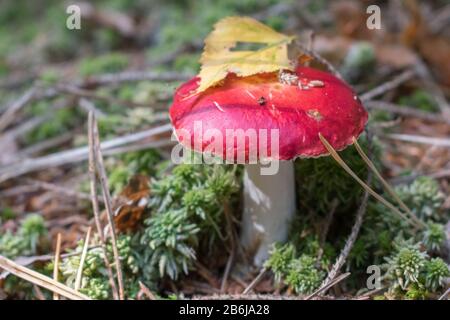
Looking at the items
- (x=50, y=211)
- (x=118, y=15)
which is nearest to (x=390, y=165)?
(x=50, y=211)

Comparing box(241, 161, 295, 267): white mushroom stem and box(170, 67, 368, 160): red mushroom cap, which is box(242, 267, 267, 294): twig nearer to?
box(241, 161, 295, 267): white mushroom stem

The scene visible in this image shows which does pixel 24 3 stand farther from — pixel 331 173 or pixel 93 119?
pixel 331 173

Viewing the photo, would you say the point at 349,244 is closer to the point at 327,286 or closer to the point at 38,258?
the point at 327,286

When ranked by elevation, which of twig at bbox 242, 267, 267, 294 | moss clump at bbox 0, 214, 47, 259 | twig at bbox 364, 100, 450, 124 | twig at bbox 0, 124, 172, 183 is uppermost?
twig at bbox 364, 100, 450, 124

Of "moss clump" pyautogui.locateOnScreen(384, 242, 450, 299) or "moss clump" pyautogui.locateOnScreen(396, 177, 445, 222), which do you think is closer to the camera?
"moss clump" pyautogui.locateOnScreen(384, 242, 450, 299)

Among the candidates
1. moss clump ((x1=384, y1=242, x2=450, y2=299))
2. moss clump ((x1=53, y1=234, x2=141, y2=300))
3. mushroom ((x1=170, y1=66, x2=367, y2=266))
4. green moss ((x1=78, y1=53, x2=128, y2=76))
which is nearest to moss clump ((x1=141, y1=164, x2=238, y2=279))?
moss clump ((x1=53, y1=234, x2=141, y2=300))

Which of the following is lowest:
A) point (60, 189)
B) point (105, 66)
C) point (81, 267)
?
point (81, 267)

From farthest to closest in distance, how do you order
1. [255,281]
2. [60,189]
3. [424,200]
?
[60,189] → [424,200] → [255,281]

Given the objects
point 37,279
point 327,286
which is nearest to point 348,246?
point 327,286
